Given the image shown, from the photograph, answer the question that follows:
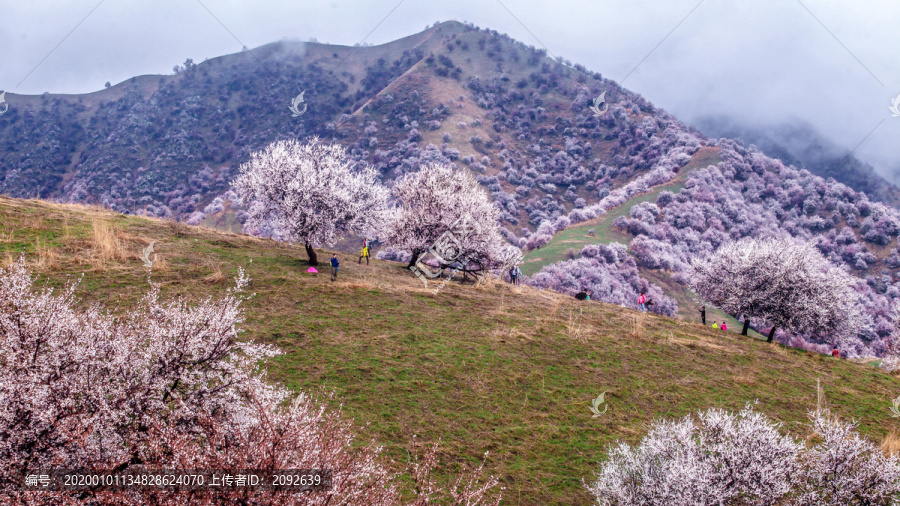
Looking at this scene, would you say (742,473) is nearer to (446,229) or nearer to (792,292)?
(446,229)

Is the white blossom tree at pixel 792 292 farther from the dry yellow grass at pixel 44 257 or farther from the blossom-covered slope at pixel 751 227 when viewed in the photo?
the dry yellow grass at pixel 44 257

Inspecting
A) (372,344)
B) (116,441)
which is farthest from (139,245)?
(116,441)

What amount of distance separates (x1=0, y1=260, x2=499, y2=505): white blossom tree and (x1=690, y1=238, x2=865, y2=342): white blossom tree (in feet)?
106

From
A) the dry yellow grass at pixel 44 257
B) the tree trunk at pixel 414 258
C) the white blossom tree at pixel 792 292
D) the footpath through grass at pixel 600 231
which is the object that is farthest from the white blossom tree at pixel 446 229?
the footpath through grass at pixel 600 231

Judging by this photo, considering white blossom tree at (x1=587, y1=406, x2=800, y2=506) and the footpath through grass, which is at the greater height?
the footpath through grass

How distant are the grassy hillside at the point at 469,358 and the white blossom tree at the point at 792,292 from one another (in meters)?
3.67

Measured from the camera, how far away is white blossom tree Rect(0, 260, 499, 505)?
209 inches

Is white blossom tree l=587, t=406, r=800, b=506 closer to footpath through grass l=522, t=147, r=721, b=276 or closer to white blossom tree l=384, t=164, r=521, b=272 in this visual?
white blossom tree l=384, t=164, r=521, b=272

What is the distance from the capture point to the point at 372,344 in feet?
59.6

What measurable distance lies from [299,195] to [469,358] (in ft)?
48.1

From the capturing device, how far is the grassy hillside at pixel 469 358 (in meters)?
13.6

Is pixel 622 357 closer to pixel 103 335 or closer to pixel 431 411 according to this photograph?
pixel 431 411

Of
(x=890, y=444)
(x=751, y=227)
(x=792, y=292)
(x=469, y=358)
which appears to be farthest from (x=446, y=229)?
(x=751, y=227)

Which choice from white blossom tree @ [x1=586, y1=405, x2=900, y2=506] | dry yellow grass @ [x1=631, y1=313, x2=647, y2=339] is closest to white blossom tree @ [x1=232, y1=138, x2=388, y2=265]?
dry yellow grass @ [x1=631, y1=313, x2=647, y2=339]
